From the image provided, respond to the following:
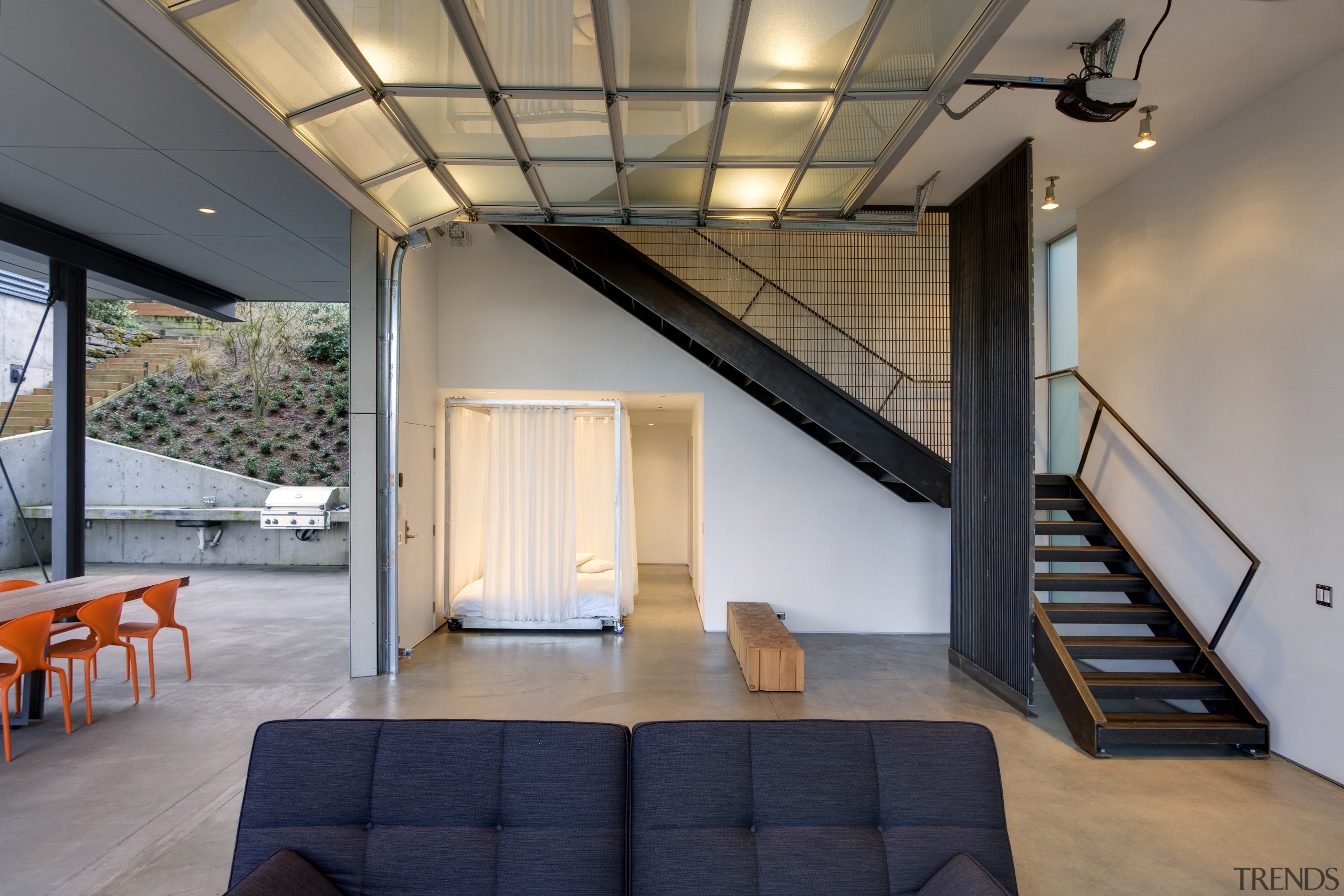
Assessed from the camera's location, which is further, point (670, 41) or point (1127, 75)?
point (1127, 75)

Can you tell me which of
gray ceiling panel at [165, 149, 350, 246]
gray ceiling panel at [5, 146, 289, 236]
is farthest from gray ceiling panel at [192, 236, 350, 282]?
gray ceiling panel at [165, 149, 350, 246]

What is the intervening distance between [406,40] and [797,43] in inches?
71.9

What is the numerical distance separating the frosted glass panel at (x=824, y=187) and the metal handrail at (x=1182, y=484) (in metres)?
2.99

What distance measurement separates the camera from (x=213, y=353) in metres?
16.4

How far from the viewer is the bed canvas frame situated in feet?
22.9

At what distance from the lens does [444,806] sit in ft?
6.30

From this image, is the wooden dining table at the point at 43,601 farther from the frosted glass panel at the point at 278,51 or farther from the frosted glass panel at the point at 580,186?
the frosted glass panel at the point at 580,186

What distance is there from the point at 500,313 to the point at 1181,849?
666 centimetres

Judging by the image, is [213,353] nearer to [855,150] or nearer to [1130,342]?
[855,150]

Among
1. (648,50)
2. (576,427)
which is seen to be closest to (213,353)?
(576,427)

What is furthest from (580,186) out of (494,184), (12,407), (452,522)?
(12,407)

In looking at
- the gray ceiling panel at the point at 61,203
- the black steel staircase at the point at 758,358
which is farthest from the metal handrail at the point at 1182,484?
the gray ceiling panel at the point at 61,203

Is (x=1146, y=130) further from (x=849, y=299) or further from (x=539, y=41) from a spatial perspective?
(x=539, y=41)

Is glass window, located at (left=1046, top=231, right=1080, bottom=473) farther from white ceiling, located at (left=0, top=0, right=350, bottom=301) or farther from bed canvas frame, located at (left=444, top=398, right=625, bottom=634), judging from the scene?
white ceiling, located at (left=0, top=0, right=350, bottom=301)
